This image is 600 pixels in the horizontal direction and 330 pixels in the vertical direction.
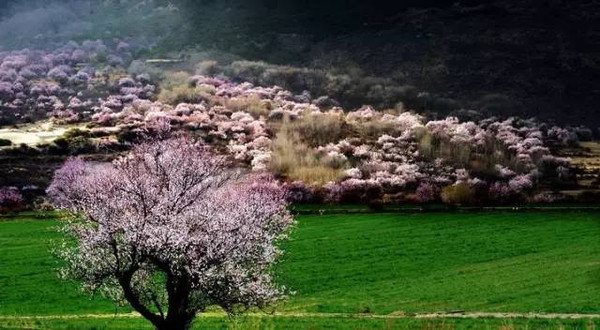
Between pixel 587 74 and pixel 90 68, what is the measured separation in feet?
322

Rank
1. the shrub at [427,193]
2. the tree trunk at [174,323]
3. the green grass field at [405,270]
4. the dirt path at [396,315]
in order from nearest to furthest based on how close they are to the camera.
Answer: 1. the tree trunk at [174,323]
2. the dirt path at [396,315]
3. the green grass field at [405,270]
4. the shrub at [427,193]

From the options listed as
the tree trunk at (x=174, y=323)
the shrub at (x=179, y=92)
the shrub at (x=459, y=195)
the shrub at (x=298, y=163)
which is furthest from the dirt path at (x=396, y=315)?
the shrub at (x=179, y=92)

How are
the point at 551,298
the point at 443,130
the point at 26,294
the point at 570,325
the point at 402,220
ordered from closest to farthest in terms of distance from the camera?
the point at 570,325 < the point at 551,298 < the point at 26,294 < the point at 402,220 < the point at 443,130

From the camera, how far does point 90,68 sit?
14638cm

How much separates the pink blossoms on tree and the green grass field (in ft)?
31.0

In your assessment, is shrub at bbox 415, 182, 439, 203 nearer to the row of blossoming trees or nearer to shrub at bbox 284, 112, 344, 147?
the row of blossoming trees

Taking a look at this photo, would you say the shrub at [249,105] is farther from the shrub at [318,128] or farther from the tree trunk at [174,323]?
the tree trunk at [174,323]

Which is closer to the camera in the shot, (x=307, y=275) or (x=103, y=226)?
(x=103, y=226)

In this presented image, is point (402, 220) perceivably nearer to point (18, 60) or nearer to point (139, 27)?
point (18, 60)

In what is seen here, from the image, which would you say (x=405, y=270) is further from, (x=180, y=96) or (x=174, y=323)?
(x=180, y=96)

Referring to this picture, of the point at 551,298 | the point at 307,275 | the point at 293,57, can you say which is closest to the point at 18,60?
the point at 293,57

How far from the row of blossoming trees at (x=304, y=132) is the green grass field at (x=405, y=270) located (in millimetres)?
11244

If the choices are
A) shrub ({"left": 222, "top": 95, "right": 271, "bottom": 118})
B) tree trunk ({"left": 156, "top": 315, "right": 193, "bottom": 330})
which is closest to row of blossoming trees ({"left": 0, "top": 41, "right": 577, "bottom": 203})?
shrub ({"left": 222, "top": 95, "right": 271, "bottom": 118})

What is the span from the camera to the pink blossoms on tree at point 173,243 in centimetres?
2719
